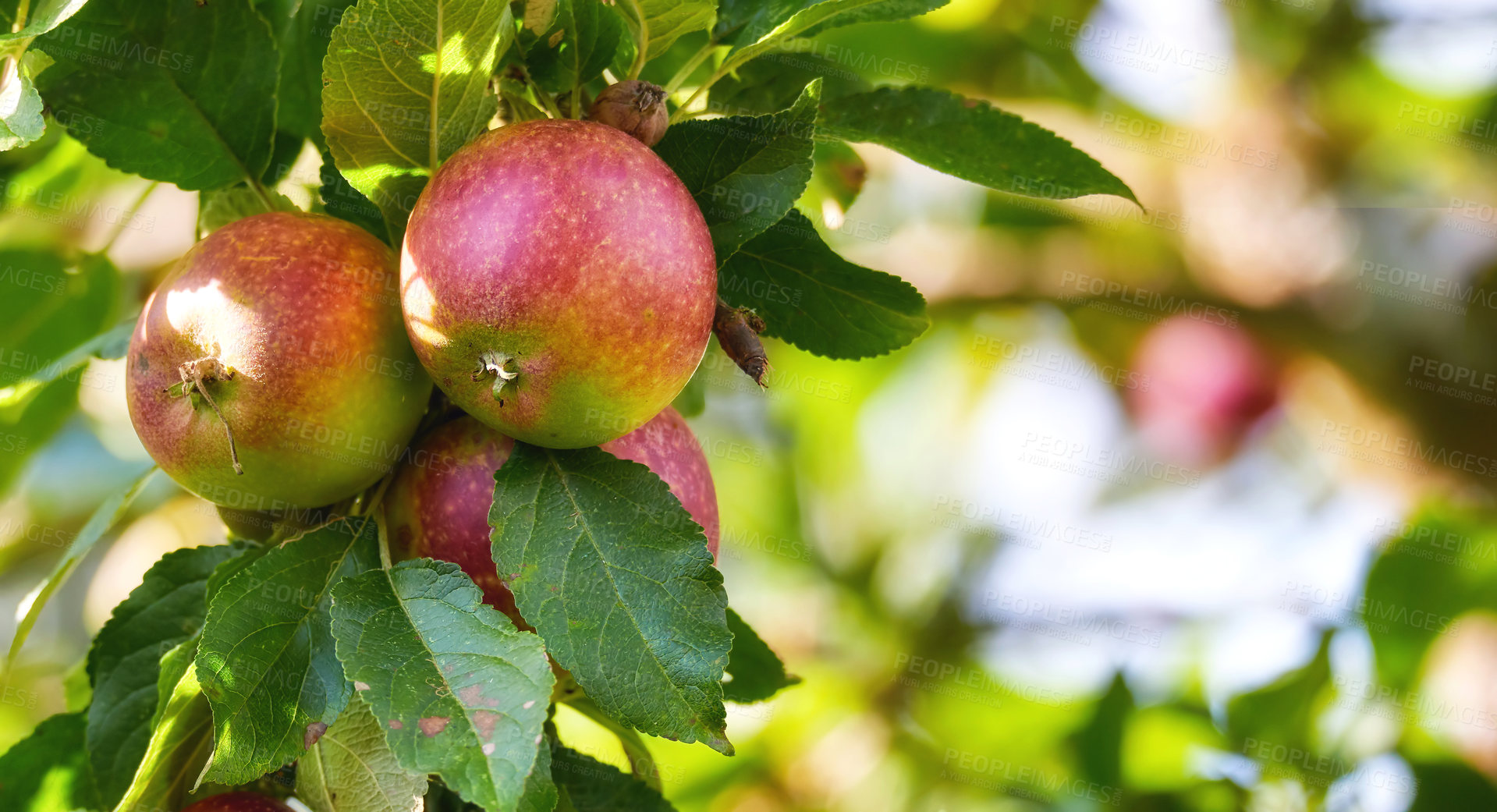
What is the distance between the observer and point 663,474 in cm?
85

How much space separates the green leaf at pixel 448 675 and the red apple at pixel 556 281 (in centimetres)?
13

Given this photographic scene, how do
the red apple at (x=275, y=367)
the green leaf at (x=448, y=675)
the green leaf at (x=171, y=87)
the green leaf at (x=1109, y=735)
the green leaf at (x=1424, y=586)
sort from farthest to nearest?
1. the green leaf at (x=1109, y=735)
2. the green leaf at (x=1424, y=586)
3. the green leaf at (x=171, y=87)
4. the red apple at (x=275, y=367)
5. the green leaf at (x=448, y=675)

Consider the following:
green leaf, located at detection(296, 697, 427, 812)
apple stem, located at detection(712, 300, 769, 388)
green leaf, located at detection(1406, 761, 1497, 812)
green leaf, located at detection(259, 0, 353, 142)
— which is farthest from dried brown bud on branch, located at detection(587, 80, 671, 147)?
green leaf, located at detection(1406, 761, 1497, 812)

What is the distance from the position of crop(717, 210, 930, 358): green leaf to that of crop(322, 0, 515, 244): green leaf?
26 centimetres

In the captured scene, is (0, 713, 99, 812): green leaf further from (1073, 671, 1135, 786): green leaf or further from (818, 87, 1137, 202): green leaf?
(1073, 671, 1135, 786): green leaf

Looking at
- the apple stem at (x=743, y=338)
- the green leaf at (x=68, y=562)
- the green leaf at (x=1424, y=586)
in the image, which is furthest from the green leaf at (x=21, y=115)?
the green leaf at (x=1424, y=586)

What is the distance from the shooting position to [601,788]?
Answer: 3.29 feet

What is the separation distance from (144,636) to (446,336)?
21.1 inches

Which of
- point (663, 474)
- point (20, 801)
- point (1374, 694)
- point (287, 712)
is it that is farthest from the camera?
point (1374, 694)

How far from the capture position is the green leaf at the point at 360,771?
2.59ft

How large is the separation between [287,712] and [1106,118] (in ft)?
6.43

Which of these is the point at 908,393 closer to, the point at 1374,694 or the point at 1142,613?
the point at 1142,613

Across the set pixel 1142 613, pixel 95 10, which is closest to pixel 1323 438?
pixel 1142 613

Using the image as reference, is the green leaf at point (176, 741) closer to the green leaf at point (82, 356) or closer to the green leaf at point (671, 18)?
the green leaf at point (82, 356)
